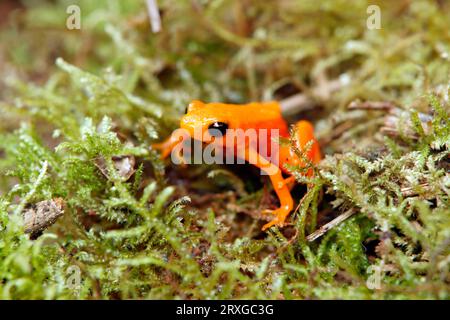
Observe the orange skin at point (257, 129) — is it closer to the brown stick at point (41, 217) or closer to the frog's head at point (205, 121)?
the frog's head at point (205, 121)

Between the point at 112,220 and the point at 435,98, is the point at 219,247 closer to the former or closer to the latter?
the point at 112,220

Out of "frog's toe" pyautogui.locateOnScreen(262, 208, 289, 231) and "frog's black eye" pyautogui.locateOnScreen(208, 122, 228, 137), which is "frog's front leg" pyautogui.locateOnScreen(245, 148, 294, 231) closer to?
"frog's toe" pyautogui.locateOnScreen(262, 208, 289, 231)

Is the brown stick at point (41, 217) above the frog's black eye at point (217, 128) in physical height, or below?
below

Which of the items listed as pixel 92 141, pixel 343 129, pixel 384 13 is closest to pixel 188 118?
pixel 92 141

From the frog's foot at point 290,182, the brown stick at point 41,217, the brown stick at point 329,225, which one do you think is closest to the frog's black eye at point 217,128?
the frog's foot at point 290,182

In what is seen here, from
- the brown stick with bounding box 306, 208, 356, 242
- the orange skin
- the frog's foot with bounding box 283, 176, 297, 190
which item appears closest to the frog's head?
the orange skin
